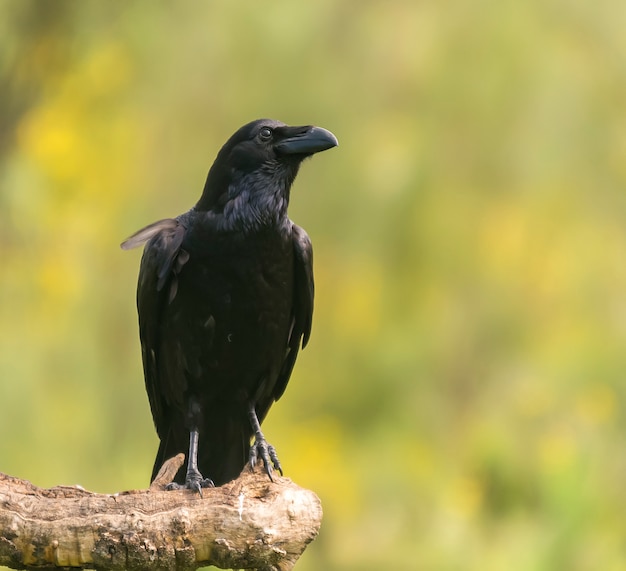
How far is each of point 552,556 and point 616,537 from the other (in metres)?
0.49

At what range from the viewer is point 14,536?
2.58m

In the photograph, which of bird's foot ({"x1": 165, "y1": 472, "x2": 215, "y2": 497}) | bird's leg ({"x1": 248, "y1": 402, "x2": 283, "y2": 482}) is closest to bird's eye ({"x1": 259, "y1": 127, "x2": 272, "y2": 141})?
bird's leg ({"x1": 248, "y1": 402, "x2": 283, "y2": 482})

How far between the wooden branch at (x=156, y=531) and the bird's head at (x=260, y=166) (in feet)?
3.95

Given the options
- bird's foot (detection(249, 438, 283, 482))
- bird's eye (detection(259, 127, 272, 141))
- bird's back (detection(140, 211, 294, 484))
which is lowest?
bird's foot (detection(249, 438, 283, 482))

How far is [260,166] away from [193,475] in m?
1.15

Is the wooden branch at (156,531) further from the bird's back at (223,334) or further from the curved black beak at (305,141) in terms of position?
the curved black beak at (305,141)

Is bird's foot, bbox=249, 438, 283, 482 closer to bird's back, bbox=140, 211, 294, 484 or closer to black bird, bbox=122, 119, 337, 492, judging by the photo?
black bird, bbox=122, 119, 337, 492

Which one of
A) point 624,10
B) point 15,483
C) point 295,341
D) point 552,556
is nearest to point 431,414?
point 552,556

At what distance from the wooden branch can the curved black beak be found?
53.2 inches

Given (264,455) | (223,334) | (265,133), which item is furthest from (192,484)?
(265,133)

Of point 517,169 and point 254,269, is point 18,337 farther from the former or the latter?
point 517,169

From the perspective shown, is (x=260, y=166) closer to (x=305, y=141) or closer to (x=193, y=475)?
(x=305, y=141)

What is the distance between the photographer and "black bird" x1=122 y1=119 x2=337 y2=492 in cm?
342

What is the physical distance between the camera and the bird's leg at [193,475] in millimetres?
3002
